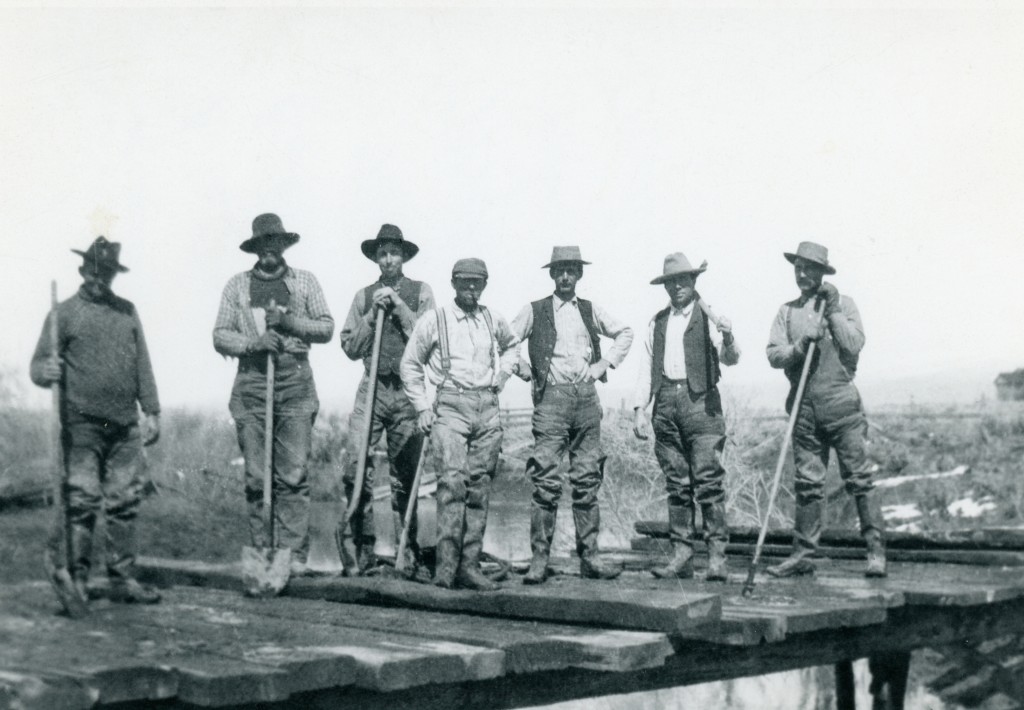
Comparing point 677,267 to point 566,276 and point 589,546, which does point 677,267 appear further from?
point 589,546

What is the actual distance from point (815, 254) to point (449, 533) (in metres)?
3.34

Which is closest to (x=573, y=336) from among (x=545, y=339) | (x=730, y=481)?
(x=545, y=339)

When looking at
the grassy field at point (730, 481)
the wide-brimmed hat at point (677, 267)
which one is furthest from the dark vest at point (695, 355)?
the grassy field at point (730, 481)

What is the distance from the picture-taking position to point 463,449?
6.79 meters

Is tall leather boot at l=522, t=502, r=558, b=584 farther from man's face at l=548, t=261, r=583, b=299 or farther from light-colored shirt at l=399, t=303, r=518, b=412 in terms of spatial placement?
man's face at l=548, t=261, r=583, b=299

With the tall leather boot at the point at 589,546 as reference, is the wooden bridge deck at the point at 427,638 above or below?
below

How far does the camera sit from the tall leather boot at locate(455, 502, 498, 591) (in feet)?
21.0

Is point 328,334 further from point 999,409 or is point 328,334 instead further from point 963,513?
point 999,409

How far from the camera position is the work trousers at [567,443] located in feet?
24.2

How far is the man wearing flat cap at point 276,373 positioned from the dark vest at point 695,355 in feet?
7.54

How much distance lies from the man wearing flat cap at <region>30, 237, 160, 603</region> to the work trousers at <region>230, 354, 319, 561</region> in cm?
73

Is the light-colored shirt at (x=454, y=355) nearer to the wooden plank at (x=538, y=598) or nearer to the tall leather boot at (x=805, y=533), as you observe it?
the wooden plank at (x=538, y=598)

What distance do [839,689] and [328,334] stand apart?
5499 millimetres

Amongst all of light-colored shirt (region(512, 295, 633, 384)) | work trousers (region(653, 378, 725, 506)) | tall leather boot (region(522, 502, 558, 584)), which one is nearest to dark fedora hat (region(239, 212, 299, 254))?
light-colored shirt (region(512, 295, 633, 384))
